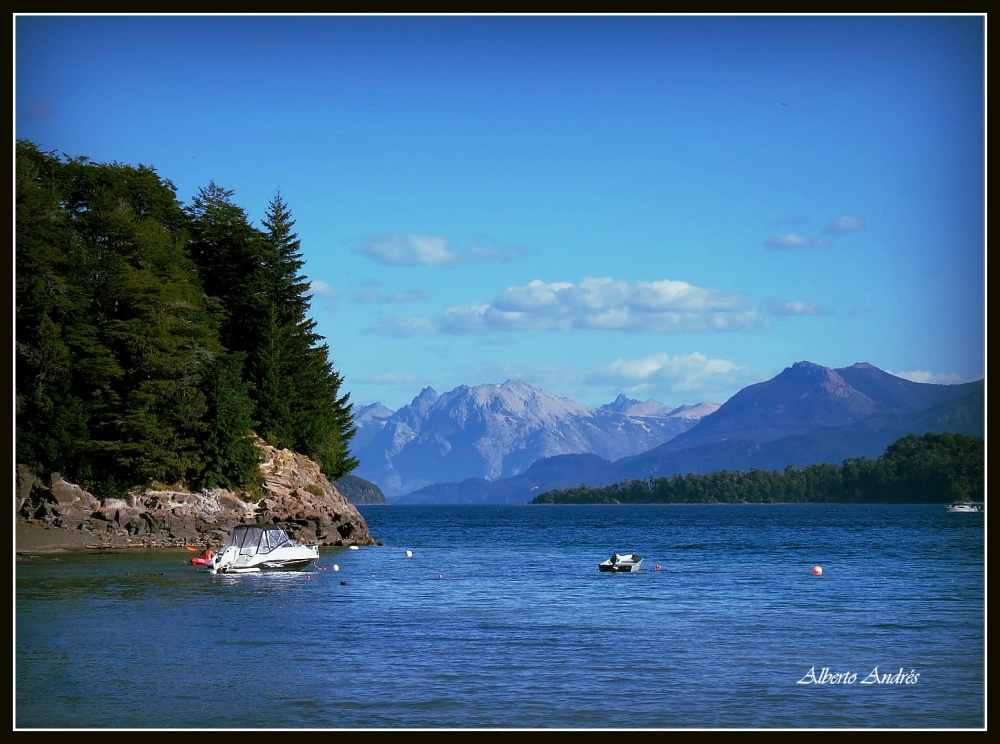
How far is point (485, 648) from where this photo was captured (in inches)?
1085

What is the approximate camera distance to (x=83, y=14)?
16547mm

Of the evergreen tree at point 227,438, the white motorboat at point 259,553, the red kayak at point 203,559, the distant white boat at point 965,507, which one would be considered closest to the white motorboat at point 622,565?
the white motorboat at point 259,553

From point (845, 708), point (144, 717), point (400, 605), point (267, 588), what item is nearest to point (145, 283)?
point (267, 588)

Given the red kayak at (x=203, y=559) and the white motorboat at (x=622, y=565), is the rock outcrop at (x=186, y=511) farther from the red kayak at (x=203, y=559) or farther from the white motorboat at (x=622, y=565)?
the white motorboat at (x=622, y=565)

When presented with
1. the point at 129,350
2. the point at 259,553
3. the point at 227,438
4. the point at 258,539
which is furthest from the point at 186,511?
the point at 259,553

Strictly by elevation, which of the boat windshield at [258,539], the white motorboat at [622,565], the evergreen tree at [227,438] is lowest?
the white motorboat at [622,565]

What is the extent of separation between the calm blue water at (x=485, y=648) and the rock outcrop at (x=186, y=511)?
6541 millimetres

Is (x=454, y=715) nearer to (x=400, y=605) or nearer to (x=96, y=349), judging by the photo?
(x=400, y=605)

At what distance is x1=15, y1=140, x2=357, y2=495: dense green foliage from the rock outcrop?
123 centimetres

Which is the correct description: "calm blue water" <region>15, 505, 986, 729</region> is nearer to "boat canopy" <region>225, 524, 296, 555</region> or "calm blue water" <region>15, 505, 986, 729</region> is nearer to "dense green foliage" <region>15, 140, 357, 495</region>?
"boat canopy" <region>225, 524, 296, 555</region>

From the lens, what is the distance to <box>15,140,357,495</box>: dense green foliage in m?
60.9

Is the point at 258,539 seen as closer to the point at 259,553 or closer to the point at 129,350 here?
the point at 259,553

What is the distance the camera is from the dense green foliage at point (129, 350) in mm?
60938

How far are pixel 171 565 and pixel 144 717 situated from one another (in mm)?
34504
